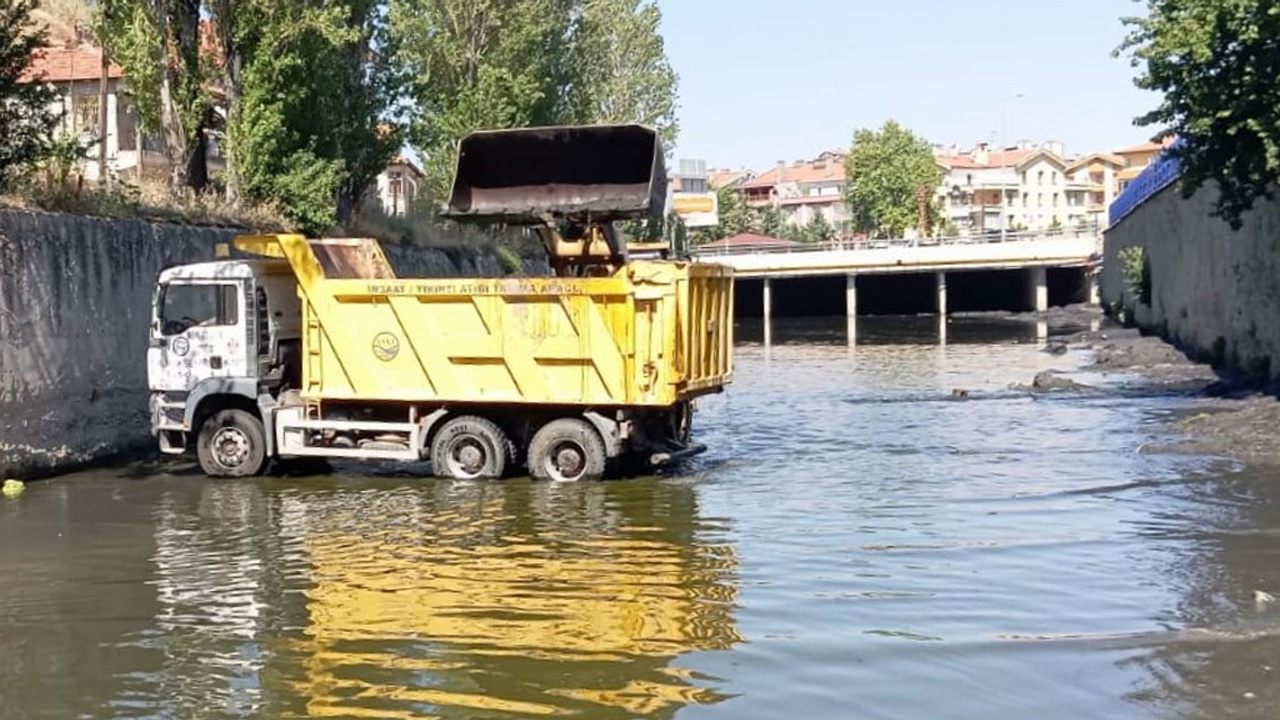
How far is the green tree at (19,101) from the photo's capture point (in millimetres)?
18391

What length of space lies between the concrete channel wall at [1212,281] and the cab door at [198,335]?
1582 cm

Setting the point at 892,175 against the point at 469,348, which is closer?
the point at 469,348

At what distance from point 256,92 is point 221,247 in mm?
9981

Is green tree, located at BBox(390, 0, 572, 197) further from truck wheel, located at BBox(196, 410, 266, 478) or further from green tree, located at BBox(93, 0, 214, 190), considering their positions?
truck wheel, located at BBox(196, 410, 266, 478)

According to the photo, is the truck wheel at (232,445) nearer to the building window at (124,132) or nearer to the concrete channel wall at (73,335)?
the concrete channel wall at (73,335)

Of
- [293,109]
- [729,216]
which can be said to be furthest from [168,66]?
[729,216]

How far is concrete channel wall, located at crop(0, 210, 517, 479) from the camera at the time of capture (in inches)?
640

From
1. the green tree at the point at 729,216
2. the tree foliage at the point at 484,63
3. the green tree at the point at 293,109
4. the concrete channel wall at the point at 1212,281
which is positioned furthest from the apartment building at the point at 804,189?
the green tree at the point at 293,109

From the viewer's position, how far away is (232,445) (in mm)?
16547

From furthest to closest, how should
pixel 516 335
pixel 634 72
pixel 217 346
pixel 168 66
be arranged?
pixel 634 72, pixel 168 66, pixel 217 346, pixel 516 335

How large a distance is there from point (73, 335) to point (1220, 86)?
15.5 m

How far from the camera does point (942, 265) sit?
6875cm

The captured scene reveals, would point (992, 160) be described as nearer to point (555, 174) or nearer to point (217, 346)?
point (555, 174)

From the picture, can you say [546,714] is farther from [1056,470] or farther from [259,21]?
[259,21]
